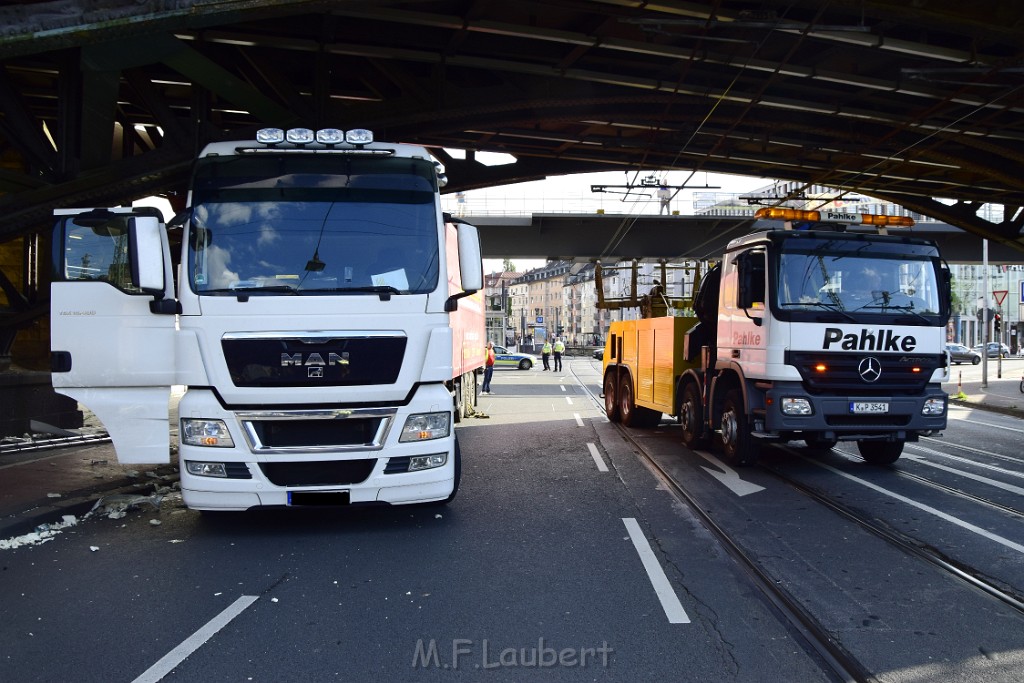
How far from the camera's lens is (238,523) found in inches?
295

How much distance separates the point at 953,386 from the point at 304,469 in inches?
1159

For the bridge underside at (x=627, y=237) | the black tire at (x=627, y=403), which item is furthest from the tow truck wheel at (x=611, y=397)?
the bridge underside at (x=627, y=237)

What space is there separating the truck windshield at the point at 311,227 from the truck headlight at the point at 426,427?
1.05m

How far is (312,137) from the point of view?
7.23m

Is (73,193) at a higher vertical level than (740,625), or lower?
higher

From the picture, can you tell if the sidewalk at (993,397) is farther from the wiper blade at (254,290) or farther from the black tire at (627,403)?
the wiper blade at (254,290)

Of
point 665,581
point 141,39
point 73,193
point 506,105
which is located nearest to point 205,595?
point 665,581

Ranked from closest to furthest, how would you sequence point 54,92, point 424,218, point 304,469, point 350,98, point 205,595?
point 205,595 → point 304,469 → point 424,218 → point 54,92 → point 350,98

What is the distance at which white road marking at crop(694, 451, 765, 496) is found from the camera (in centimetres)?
900

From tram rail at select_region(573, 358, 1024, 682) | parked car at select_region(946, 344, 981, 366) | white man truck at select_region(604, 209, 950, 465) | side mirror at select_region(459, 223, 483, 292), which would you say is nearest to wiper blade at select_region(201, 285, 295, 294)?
side mirror at select_region(459, 223, 483, 292)

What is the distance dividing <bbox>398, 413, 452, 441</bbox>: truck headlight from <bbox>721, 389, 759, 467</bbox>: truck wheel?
15.8 ft

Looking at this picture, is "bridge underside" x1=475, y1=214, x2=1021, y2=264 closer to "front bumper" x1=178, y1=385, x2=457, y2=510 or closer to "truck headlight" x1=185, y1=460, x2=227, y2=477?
"front bumper" x1=178, y1=385, x2=457, y2=510

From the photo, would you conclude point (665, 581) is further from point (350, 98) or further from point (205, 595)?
point (350, 98)

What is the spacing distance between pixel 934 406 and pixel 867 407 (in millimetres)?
939
